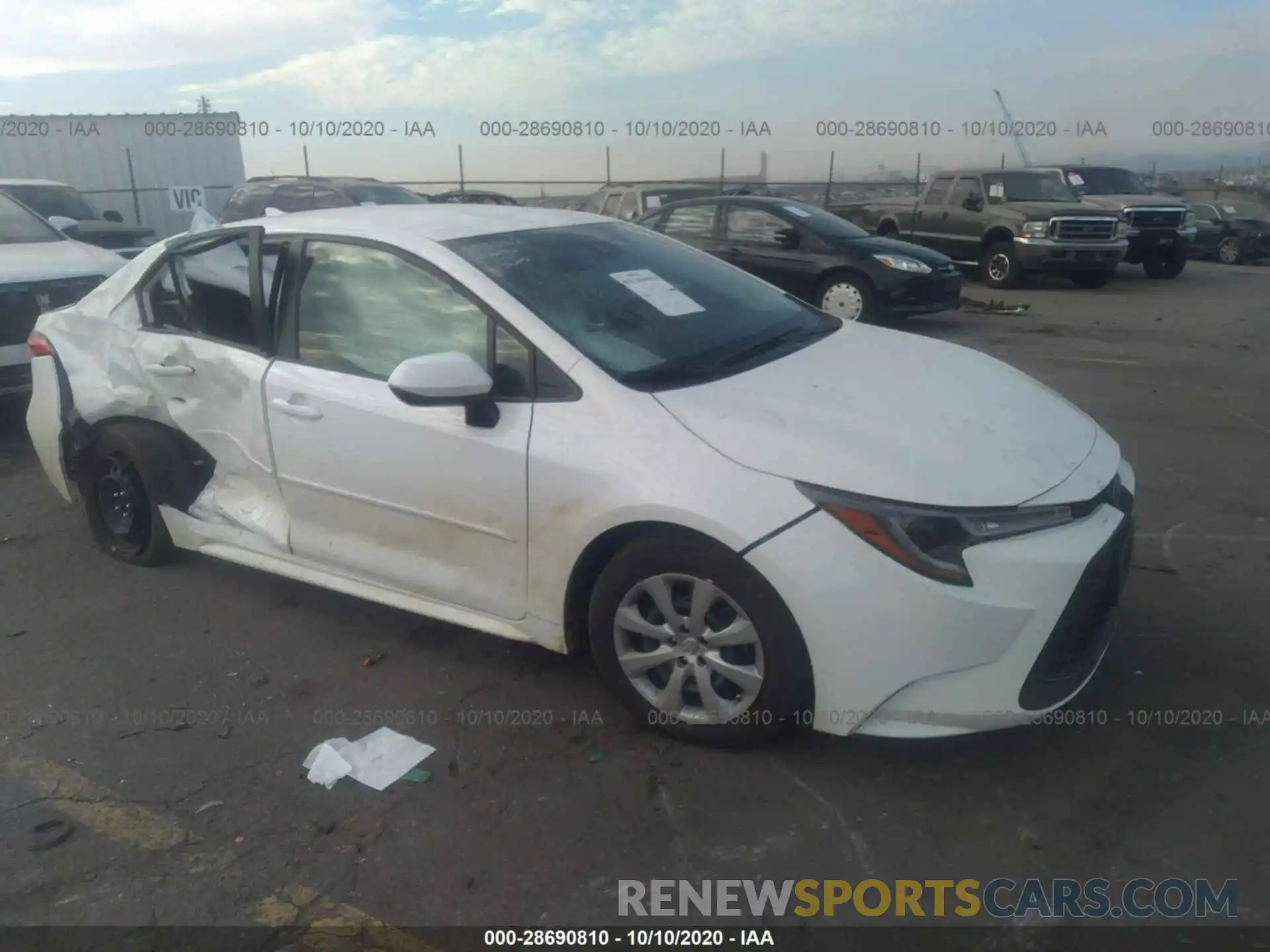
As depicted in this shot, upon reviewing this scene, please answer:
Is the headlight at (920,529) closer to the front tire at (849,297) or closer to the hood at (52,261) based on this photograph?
the hood at (52,261)

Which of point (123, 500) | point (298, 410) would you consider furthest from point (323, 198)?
point (298, 410)

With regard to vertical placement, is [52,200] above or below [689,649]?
above

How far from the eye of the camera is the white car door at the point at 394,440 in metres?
3.30

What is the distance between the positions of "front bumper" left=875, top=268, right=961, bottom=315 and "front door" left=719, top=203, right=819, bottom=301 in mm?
797

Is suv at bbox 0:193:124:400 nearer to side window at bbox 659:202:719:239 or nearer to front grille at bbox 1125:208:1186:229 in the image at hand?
side window at bbox 659:202:719:239

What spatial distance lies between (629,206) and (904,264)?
192 inches

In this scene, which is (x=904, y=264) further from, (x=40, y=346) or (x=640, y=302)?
(x=40, y=346)

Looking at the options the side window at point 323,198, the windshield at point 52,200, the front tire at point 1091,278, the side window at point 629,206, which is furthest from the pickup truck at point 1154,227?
the windshield at point 52,200

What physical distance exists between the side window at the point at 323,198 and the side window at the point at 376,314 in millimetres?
10249

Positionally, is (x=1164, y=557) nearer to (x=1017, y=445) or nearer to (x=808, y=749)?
(x=1017, y=445)

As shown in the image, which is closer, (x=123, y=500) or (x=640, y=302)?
(x=640, y=302)

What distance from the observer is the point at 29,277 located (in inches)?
273

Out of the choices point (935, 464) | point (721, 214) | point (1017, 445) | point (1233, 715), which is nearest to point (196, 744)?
point (935, 464)
